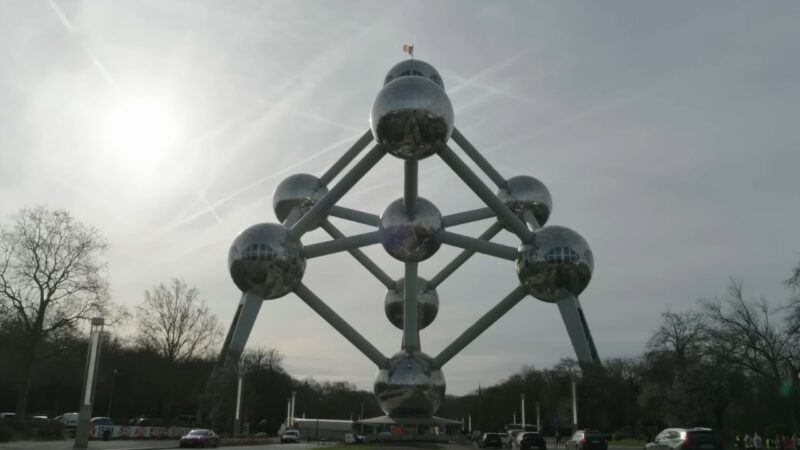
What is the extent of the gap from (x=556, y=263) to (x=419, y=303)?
233 inches

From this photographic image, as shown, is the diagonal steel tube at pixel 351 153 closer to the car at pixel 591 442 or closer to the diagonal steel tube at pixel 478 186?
the diagonal steel tube at pixel 478 186

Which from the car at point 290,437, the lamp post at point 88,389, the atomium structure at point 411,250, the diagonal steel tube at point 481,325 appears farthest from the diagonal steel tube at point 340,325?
the car at point 290,437

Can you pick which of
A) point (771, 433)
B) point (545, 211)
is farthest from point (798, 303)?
point (771, 433)

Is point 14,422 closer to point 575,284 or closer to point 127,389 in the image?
point 575,284

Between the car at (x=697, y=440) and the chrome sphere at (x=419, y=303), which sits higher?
the chrome sphere at (x=419, y=303)

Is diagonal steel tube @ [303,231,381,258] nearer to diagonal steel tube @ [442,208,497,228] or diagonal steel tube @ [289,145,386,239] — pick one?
diagonal steel tube @ [289,145,386,239]

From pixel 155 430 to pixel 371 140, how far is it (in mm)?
22633

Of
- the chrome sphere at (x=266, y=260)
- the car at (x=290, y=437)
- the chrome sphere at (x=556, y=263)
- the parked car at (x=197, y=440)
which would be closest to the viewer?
the chrome sphere at (x=266, y=260)

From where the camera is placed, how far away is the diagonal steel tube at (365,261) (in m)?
23.2

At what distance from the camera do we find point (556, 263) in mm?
19219

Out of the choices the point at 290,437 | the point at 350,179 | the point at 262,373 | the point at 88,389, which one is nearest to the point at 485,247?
the point at 350,179

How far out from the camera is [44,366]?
1563 inches

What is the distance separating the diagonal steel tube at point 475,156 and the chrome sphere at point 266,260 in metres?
7.15

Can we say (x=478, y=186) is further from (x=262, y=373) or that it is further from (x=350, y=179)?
(x=262, y=373)
